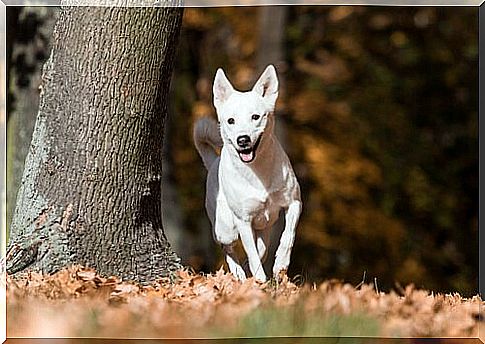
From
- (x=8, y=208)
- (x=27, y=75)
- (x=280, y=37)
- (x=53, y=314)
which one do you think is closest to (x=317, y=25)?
(x=280, y=37)

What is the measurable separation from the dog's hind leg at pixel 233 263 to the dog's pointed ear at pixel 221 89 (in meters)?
0.34

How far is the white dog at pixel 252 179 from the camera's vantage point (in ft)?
6.54

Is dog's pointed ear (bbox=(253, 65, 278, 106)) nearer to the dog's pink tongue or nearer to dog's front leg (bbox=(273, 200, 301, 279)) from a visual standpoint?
the dog's pink tongue

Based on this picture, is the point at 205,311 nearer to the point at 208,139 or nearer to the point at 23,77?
the point at 208,139

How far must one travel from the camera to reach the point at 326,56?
420 cm

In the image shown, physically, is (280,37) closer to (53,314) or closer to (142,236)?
(142,236)

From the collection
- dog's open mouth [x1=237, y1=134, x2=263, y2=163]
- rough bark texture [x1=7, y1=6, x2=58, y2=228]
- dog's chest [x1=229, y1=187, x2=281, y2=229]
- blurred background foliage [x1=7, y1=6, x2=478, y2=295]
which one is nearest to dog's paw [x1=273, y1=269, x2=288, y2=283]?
dog's chest [x1=229, y1=187, x2=281, y2=229]

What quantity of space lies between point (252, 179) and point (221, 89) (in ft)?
0.69

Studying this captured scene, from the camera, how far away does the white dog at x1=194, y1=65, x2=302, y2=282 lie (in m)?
1.99

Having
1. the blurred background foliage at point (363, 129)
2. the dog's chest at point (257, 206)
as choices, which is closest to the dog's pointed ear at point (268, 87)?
the dog's chest at point (257, 206)

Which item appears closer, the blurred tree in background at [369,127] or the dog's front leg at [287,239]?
the dog's front leg at [287,239]

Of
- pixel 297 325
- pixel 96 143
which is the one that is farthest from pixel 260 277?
pixel 96 143

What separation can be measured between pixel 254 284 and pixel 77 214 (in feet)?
1.40

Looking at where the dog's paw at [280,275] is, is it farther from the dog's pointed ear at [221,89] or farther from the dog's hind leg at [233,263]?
the dog's pointed ear at [221,89]
